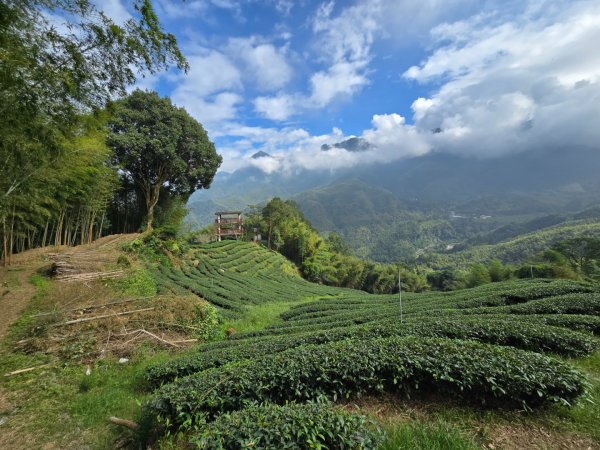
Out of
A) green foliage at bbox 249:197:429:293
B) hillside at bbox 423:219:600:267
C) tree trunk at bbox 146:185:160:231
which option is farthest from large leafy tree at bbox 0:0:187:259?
hillside at bbox 423:219:600:267

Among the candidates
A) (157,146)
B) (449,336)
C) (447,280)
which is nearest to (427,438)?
(449,336)

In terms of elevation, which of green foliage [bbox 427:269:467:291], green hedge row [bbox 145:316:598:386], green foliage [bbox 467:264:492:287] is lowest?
green foliage [bbox 427:269:467:291]

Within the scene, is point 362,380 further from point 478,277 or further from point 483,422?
point 478,277

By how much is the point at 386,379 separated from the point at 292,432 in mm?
2488

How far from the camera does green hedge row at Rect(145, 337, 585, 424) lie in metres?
4.52

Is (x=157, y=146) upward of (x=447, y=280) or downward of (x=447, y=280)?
upward

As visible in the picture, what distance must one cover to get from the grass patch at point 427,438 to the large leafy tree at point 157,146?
29542mm

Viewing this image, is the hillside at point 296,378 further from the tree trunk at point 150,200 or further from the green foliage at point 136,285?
the tree trunk at point 150,200

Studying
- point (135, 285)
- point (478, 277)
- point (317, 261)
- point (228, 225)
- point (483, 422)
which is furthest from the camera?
point (317, 261)

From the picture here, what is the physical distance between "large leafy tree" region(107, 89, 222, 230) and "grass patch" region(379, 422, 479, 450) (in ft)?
96.9

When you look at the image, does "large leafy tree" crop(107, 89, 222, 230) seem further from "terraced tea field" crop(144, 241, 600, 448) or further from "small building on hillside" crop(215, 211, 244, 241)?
"terraced tea field" crop(144, 241, 600, 448)

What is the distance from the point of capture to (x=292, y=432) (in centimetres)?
357

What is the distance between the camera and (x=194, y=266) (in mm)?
27875

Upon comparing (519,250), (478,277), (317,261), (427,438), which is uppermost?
(427,438)
